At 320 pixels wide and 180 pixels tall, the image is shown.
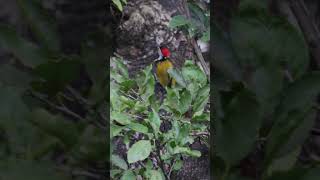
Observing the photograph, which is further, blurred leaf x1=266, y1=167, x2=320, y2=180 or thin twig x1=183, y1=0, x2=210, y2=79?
thin twig x1=183, y1=0, x2=210, y2=79

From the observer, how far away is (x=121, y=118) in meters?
0.62

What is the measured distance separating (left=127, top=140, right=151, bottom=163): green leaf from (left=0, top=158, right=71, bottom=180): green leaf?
13 centimetres

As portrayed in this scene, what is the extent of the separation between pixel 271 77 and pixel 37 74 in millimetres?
222

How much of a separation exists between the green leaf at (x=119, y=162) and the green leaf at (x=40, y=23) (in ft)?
0.49

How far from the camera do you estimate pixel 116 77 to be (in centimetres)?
63

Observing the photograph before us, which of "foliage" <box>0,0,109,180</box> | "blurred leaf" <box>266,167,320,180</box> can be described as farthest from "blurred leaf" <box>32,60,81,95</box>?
"blurred leaf" <box>266,167,320,180</box>

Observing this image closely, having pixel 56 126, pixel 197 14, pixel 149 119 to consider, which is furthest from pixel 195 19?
pixel 56 126

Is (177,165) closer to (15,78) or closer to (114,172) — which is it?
(114,172)

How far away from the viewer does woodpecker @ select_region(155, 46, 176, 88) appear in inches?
24.8

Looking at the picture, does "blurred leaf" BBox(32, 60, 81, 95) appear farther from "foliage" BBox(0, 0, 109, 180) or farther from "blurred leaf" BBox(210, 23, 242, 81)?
"blurred leaf" BBox(210, 23, 242, 81)

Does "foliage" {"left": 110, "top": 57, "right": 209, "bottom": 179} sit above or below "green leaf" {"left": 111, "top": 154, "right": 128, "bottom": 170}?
above

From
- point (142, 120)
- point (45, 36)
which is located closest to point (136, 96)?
point (142, 120)

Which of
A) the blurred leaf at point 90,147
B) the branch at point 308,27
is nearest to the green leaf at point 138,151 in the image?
the blurred leaf at point 90,147

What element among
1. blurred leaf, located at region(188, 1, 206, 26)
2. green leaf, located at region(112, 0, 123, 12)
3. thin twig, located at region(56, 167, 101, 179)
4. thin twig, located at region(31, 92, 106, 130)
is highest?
green leaf, located at region(112, 0, 123, 12)
